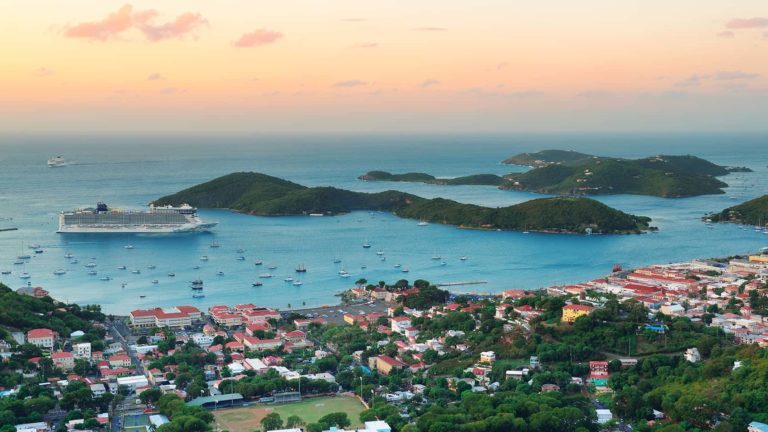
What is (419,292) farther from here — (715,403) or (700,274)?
(715,403)

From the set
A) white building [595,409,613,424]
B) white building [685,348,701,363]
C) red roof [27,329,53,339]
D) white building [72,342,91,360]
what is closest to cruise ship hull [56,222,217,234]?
red roof [27,329,53,339]

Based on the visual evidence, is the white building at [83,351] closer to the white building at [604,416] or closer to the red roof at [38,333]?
the red roof at [38,333]

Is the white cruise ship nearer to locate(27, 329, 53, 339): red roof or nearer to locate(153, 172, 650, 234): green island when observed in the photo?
locate(153, 172, 650, 234): green island

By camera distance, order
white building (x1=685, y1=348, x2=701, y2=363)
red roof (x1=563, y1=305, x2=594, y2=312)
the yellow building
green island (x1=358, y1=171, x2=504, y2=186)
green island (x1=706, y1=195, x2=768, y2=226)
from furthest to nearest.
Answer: green island (x1=358, y1=171, x2=504, y2=186), green island (x1=706, y1=195, x2=768, y2=226), red roof (x1=563, y1=305, x2=594, y2=312), the yellow building, white building (x1=685, y1=348, x2=701, y2=363)

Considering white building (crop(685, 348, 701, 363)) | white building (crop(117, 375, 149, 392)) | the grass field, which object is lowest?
the grass field

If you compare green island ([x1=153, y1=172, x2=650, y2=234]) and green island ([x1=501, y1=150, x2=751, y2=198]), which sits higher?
green island ([x1=501, y1=150, x2=751, y2=198])

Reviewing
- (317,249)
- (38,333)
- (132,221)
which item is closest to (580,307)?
(38,333)
